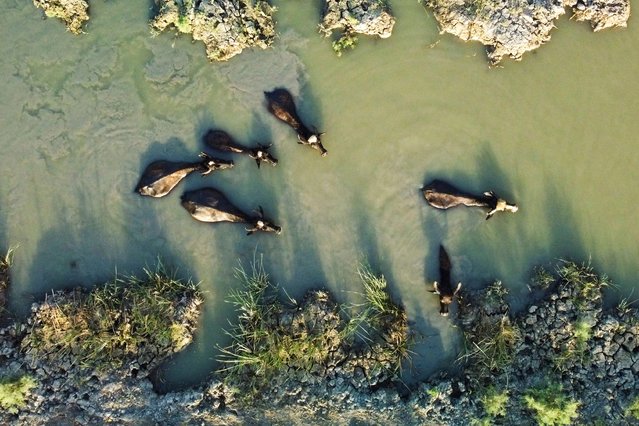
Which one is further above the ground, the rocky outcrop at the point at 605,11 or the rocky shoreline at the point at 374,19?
the rocky outcrop at the point at 605,11

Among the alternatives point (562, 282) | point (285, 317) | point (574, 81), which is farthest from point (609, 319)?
point (285, 317)

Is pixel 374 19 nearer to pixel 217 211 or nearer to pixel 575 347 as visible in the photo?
pixel 217 211

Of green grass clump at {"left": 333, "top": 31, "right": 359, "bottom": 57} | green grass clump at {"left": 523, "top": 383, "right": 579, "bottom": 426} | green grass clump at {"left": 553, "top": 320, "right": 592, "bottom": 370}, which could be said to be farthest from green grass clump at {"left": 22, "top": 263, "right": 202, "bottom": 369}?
green grass clump at {"left": 553, "top": 320, "right": 592, "bottom": 370}

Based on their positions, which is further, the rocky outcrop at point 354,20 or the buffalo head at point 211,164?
the rocky outcrop at point 354,20

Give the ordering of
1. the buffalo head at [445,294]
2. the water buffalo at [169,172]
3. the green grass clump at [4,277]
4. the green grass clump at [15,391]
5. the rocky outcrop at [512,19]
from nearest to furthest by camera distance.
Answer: the green grass clump at [15,391] < the buffalo head at [445,294] < the water buffalo at [169,172] < the rocky outcrop at [512,19] < the green grass clump at [4,277]

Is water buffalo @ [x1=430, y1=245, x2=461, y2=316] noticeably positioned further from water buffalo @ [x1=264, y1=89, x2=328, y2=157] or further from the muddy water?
water buffalo @ [x1=264, y1=89, x2=328, y2=157]

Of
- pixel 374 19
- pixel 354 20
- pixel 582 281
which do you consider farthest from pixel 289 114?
pixel 582 281

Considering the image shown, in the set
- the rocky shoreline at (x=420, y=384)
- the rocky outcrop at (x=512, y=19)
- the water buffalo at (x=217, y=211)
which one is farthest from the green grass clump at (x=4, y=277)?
the rocky outcrop at (x=512, y=19)

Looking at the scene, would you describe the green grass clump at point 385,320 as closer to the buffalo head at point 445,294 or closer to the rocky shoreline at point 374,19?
the buffalo head at point 445,294
